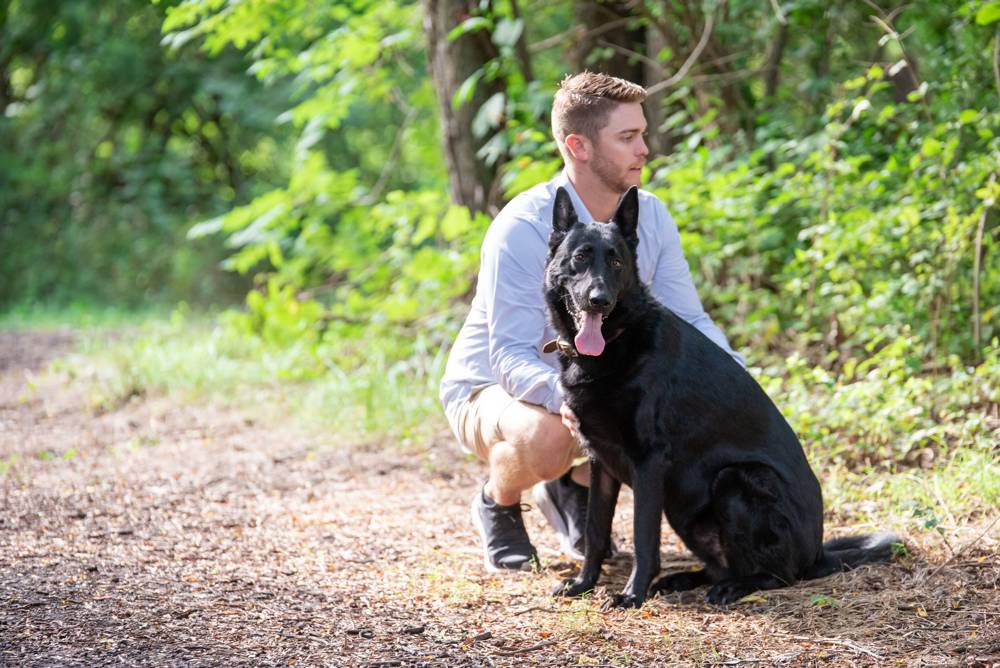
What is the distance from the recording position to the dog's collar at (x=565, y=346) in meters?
3.22

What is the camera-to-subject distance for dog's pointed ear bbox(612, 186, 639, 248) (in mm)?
3197

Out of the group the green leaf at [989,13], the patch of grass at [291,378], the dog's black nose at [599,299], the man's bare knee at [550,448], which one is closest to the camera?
the dog's black nose at [599,299]

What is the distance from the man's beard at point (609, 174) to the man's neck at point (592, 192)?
2 cm

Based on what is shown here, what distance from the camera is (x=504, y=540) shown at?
12.3ft

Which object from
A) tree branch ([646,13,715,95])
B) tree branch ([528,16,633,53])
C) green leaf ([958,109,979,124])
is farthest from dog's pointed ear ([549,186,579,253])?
tree branch ([528,16,633,53])

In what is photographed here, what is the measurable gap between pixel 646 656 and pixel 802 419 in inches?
87.3

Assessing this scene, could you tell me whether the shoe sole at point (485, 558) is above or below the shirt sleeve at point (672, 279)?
below

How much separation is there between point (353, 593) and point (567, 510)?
3.13ft

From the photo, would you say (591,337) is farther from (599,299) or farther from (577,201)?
(577,201)

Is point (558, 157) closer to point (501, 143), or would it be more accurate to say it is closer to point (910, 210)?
point (501, 143)

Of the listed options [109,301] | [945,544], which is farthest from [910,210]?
[109,301]

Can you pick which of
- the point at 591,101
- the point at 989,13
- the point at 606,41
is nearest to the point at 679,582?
the point at 591,101

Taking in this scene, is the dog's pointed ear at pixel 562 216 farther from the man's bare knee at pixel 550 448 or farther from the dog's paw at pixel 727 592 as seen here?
the dog's paw at pixel 727 592

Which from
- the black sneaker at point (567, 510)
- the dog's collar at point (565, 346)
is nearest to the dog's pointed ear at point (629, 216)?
the dog's collar at point (565, 346)
